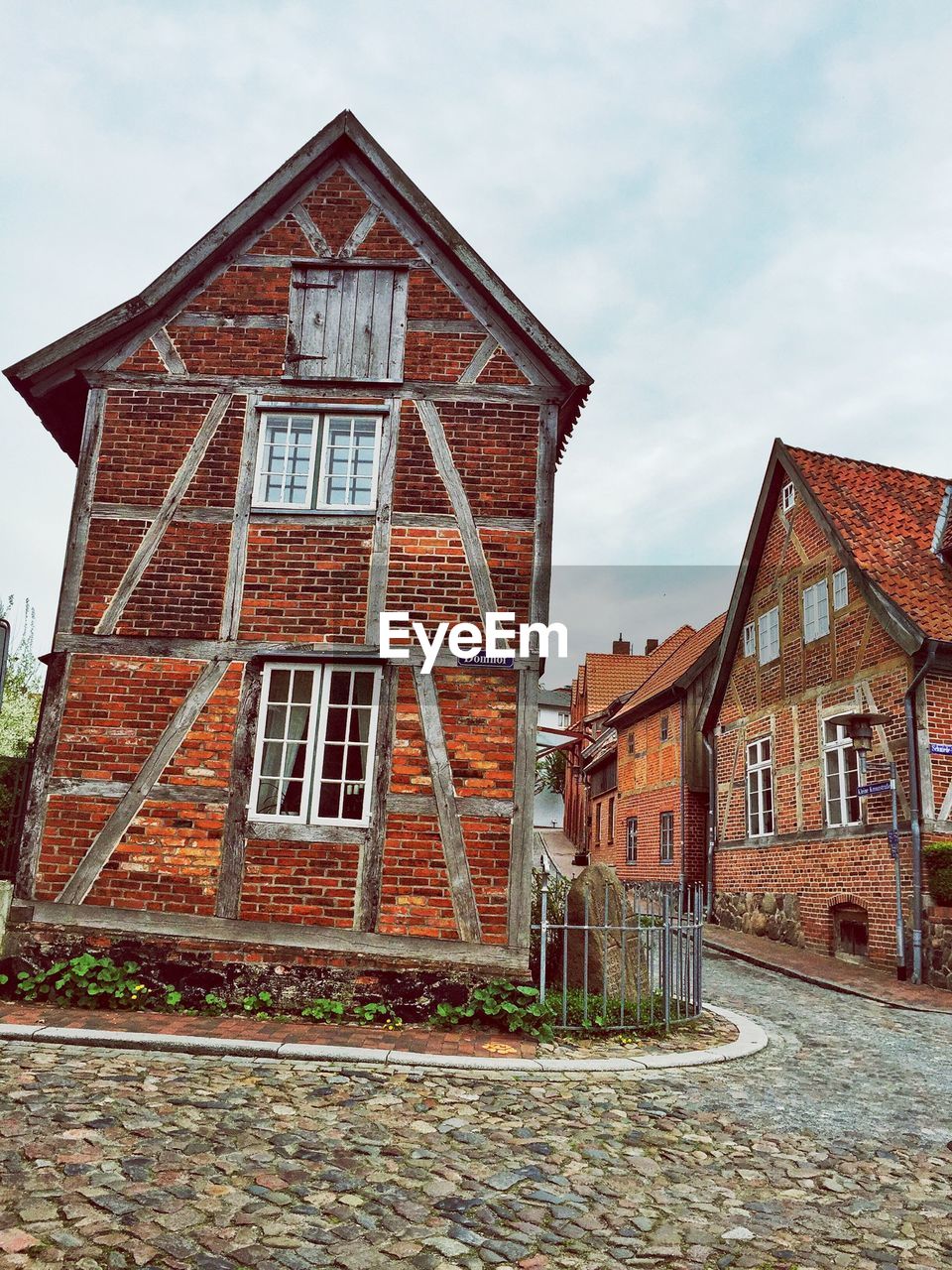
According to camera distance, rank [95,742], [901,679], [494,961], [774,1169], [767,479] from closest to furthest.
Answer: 1. [774,1169]
2. [494,961]
3. [95,742]
4. [901,679]
5. [767,479]

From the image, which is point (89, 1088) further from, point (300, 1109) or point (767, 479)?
point (767, 479)

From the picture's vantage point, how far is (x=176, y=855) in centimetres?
867

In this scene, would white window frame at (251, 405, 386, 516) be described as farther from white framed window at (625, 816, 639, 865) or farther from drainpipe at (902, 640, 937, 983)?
white framed window at (625, 816, 639, 865)

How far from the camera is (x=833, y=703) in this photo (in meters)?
15.9

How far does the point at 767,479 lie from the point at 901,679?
611cm

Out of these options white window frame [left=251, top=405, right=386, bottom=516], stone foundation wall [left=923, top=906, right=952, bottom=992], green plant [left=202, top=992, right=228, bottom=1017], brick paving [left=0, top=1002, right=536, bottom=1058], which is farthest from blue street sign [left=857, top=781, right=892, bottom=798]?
green plant [left=202, top=992, right=228, bottom=1017]

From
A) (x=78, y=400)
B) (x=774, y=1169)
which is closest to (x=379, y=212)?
(x=78, y=400)

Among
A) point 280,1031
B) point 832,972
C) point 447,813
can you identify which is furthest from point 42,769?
point 832,972

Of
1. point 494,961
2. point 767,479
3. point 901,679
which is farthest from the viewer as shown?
point 767,479

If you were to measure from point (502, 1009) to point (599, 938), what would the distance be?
1154 millimetres

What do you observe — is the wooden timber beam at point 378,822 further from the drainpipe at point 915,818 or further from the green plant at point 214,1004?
the drainpipe at point 915,818

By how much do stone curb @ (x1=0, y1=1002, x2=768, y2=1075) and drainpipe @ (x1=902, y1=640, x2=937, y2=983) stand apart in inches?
284

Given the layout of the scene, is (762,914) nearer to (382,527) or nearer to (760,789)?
(760,789)

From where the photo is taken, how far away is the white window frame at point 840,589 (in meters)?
15.8
